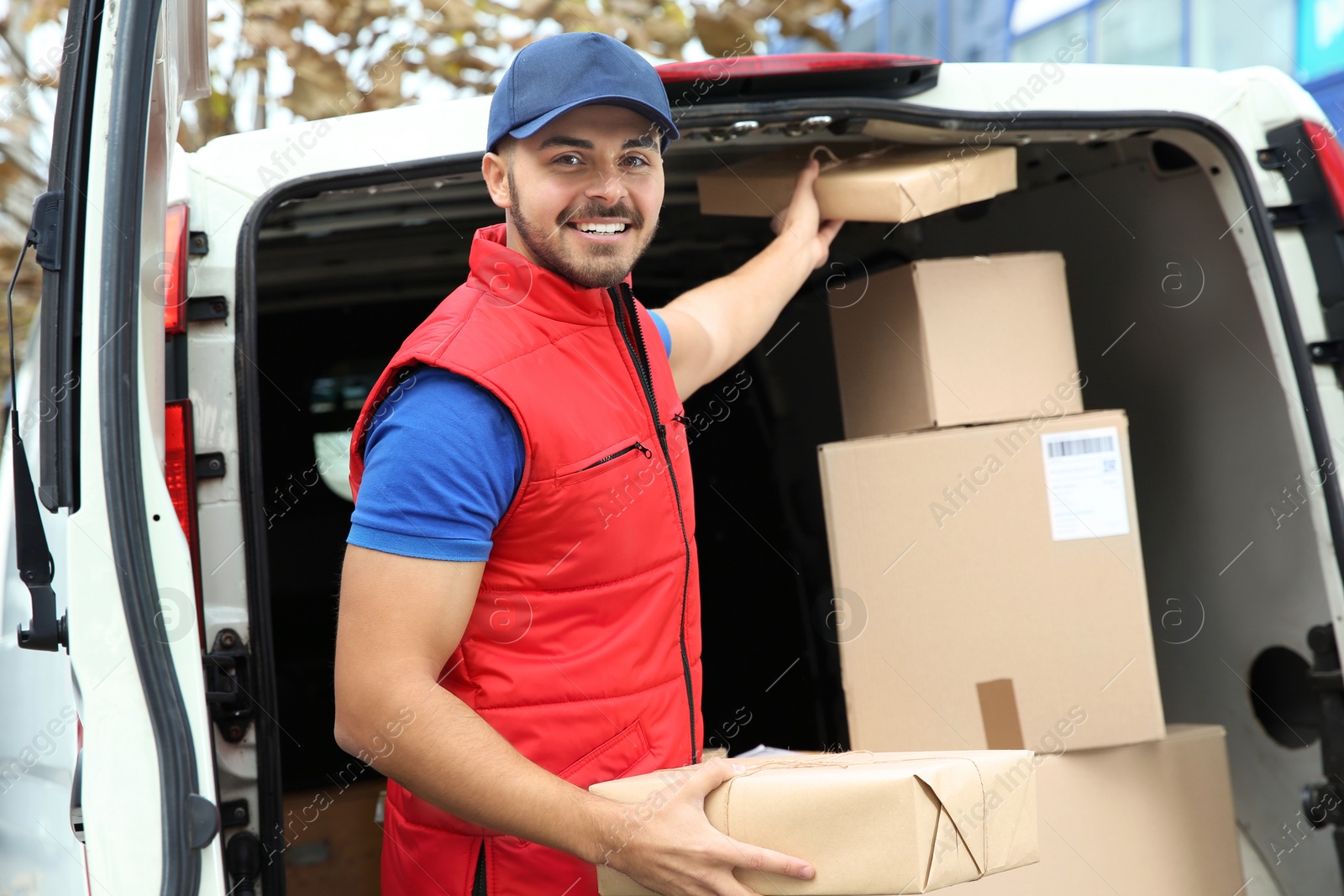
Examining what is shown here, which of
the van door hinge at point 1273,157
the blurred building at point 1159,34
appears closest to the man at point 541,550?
the van door hinge at point 1273,157

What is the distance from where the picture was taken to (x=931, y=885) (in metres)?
1.27

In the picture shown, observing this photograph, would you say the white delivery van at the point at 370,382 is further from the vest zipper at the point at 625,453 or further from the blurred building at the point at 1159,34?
the blurred building at the point at 1159,34

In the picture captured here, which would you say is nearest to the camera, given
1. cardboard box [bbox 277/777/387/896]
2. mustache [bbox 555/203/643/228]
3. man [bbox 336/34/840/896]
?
man [bbox 336/34/840/896]

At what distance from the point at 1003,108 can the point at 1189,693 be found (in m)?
1.38

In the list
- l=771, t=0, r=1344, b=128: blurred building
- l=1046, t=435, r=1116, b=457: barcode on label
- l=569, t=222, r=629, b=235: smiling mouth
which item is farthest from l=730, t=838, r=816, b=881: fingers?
l=771, t=0, r=1344, b=128: blurred building

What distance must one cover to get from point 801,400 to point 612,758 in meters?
2.05

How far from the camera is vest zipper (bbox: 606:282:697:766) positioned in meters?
1.68

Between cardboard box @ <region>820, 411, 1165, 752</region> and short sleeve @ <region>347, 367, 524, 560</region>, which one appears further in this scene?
cardboard box @ <region>820, 411, 1165, 752</region>

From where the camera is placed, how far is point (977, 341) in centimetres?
217

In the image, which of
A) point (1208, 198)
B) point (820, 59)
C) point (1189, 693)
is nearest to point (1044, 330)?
point (1208, 198)

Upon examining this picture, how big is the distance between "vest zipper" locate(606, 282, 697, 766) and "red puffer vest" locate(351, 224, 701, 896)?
1 centimetres

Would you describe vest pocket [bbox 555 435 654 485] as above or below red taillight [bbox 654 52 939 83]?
below

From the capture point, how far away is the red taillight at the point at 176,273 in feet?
5.23

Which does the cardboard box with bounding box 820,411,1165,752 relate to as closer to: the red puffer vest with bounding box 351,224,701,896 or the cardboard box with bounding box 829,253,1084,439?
the cardboard box with bounding box 829,253,1084,439
